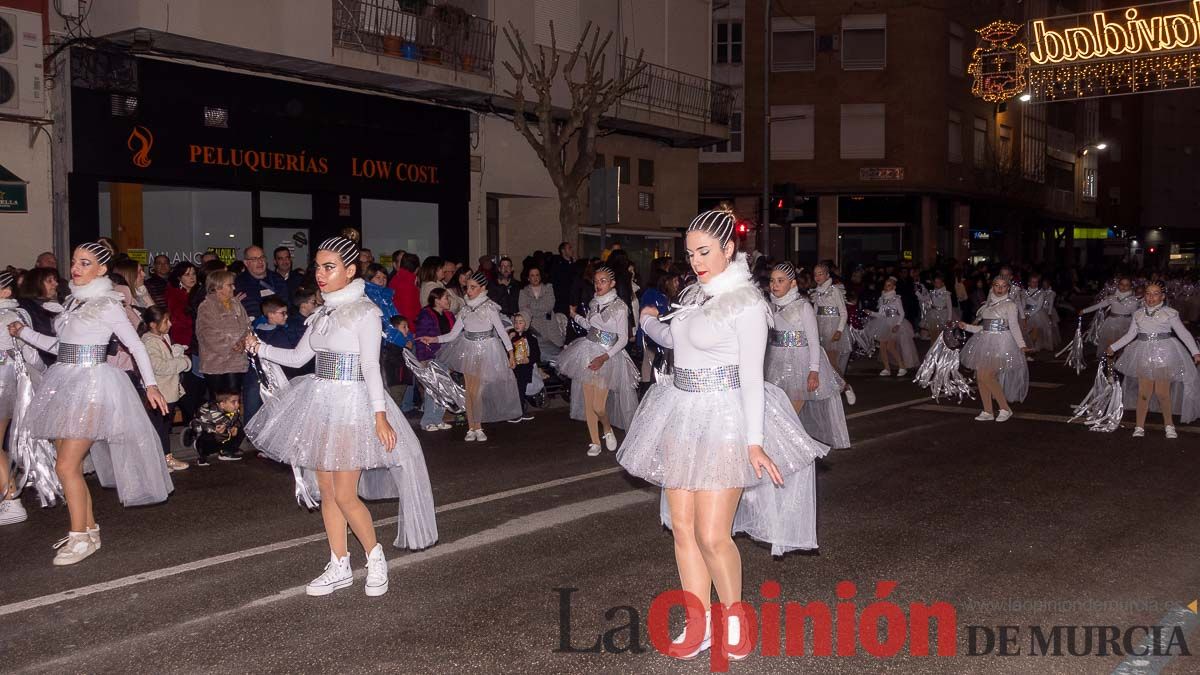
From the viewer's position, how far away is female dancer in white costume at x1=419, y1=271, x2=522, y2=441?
37.6 ft

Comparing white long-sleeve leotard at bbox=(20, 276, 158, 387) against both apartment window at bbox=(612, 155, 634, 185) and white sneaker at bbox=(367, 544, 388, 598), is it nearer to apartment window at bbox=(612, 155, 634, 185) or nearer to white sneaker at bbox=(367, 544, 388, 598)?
white sneaker at bbox=(367, 544, 388, 598)

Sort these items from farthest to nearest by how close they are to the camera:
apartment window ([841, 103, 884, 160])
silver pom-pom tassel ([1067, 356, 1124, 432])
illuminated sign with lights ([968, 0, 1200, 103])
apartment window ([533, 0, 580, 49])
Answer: apartment window ([841, 103, 884, 160]), apartment window ([533, 0, 580, 49]), illuminated sign with lights ([968, 0, 1200, 103]), silver pom-pom tassel ([1067, 356, 1124, 432])

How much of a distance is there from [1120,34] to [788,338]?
11.7 metres

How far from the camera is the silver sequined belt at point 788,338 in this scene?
35.7 ft

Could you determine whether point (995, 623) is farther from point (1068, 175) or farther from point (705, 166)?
point (1068, 175)

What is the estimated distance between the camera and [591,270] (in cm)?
1510

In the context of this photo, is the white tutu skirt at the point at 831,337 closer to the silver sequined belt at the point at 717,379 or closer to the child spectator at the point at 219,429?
the child spectator at the point at 219,429

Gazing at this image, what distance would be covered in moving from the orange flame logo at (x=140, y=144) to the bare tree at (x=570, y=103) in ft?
20.6

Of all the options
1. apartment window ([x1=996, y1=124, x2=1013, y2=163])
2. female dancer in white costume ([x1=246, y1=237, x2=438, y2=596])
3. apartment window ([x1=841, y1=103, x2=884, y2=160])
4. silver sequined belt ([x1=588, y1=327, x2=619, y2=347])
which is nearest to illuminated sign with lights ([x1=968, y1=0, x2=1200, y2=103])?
silver sequined belt ([x1=588, y1=327, x2=619, y2=347])

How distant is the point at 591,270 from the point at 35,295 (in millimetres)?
7650

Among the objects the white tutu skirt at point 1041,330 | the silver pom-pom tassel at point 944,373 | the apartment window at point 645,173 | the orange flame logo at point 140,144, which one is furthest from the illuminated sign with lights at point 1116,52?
the orange flame logo at point 140,144

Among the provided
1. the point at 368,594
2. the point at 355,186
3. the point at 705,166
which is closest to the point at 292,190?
the point at 355,186

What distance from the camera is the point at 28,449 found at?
8102 mm

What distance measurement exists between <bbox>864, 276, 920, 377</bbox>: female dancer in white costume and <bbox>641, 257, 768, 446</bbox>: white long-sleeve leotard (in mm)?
13717
